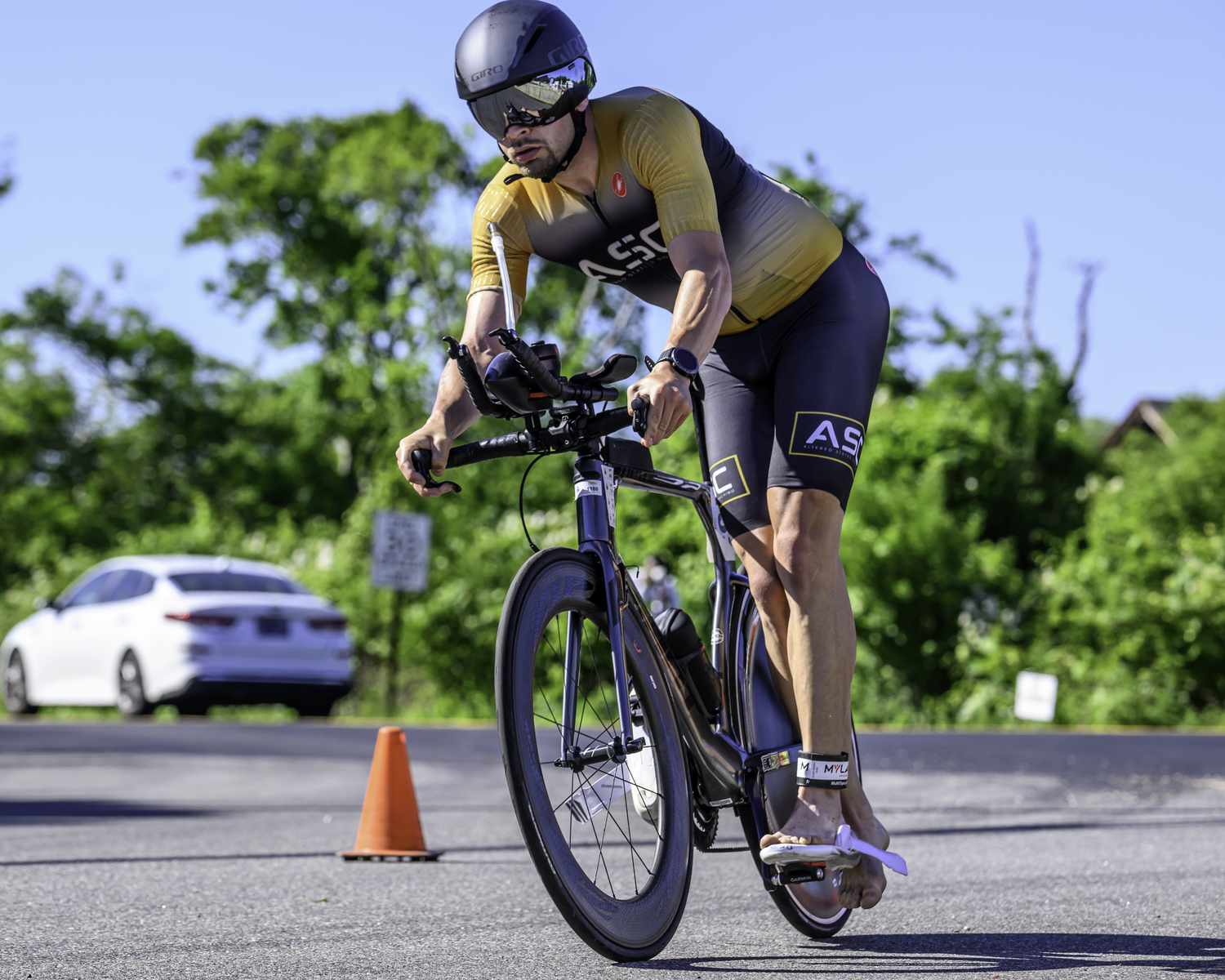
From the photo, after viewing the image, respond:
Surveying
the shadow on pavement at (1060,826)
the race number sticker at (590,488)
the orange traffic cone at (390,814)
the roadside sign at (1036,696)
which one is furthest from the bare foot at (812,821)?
the roadside sign at (1036,696)

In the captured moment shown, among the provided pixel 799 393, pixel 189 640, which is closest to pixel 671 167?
pixel 799 393

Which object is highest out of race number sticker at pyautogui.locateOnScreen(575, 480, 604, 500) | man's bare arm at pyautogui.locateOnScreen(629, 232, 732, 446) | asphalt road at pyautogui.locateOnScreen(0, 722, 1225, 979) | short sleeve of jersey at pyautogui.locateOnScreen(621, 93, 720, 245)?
short sleeve of jersey at pyautogui.locateOnScreen(621, 93, 720, 245)

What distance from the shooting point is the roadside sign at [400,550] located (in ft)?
63.0

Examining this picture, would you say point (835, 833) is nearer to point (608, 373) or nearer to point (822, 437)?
point (822, 437)

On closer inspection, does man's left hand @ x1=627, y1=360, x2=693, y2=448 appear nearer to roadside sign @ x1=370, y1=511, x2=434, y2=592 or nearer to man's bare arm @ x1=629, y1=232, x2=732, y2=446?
man's bare arm @ x1=629, y1=232, x2=732, y2=446

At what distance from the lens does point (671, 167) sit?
344cm

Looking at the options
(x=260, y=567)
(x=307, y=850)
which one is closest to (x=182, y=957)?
(x=307, y=850)

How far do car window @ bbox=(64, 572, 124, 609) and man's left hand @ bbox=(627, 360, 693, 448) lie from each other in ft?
47.7

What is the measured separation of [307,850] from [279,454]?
118 feet

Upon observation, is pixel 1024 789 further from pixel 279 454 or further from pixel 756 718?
pixel 279 454

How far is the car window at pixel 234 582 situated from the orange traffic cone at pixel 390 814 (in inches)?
428

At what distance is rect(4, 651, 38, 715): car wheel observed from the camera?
18281 millimetres

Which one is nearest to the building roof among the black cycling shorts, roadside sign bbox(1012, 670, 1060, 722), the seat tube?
roadside sign bbox(1012, 670, 1060, 722)

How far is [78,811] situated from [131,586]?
29.6ft
